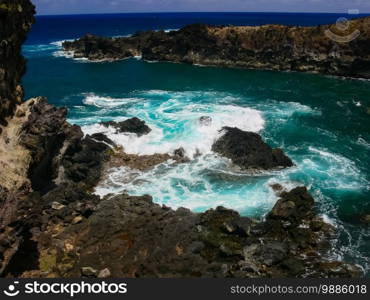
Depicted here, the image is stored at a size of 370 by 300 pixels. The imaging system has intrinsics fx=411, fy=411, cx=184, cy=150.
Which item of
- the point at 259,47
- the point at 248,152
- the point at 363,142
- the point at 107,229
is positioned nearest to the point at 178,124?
the point at 248,152

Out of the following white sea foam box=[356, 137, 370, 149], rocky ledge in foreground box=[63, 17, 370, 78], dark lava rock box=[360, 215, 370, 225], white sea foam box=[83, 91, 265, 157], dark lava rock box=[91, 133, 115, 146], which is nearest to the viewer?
dark lava rock box=[360, 215, 370, 225]

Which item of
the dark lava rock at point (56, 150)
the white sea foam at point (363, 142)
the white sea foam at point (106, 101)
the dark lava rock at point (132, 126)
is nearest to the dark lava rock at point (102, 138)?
the dark lava rock at point (56, 150)

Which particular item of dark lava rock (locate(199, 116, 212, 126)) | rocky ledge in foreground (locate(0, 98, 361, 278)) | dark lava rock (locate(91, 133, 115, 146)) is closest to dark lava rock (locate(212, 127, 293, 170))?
dark lava rock (locate(199, 116, 212, 126))

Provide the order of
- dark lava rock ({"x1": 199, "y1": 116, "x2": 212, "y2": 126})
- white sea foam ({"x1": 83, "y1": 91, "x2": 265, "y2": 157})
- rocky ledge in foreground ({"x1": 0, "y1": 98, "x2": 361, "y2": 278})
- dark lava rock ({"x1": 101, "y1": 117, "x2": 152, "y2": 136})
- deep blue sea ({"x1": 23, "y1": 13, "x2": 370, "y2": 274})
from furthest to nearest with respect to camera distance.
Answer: dark lava rock ({"x1": 199, "y1": 116, "x2": 212, "y2": 126}), dark lava rock ({"x1": 101, "y1": 117, "x2": 152, "y2": 136}), white sea foam ({"x1": 83, "y1": 91, "x2": 265, "y2": 157}), deep blue sea ({"x1": 23, "y1": 13, "x2": 370, "y2": 274}), rocky ledge in foreground ({"x1": 0, "y1": 98, "x2": 361, "y2": 278})

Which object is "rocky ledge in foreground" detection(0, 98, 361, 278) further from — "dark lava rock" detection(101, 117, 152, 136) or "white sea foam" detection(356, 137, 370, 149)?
"white sea foam" detection(356, 137, 370, 149)

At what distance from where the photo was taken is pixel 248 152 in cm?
3647

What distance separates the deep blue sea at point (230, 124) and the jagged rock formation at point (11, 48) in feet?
32.5

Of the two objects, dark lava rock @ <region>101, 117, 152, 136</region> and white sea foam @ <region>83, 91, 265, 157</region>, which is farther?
dark lava rock @ <region>101, 117, 152, 136</region>

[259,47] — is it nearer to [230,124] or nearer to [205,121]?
[230,124]

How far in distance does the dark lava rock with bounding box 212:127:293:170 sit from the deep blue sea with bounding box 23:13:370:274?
0.96 metres

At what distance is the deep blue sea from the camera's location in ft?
101

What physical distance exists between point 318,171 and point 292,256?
1356 cm

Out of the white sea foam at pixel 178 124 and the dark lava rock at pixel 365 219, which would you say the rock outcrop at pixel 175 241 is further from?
the white sea foam at pixel 178 124

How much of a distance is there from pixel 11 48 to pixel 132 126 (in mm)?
17518
